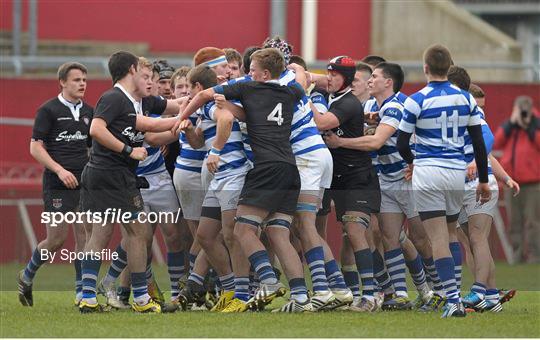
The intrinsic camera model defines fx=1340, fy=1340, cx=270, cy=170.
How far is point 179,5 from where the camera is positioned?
79.4 feet

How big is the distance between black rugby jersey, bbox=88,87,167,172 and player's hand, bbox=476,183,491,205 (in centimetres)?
277

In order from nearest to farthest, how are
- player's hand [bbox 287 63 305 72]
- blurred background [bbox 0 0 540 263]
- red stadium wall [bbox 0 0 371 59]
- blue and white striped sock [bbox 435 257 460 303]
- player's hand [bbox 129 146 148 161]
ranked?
blue and white striped sock [bbox 435 257 460 303], player's hand [bbox 129 146 148 161], player's hand [bbox 287 63 305 72], blurred background [bbox 0 0 540 263], red stadium wall [bbox 0 0 371 59]

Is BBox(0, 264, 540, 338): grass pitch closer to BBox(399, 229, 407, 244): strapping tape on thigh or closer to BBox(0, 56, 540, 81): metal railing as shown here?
BBox(399, 229, 407, 244): strapping tape on thigh

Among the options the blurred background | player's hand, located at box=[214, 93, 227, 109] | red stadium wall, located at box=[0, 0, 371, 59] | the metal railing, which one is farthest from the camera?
red stadium wall, located at box=[0, 0, 371, 59]

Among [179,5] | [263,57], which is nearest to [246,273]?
[263,57]

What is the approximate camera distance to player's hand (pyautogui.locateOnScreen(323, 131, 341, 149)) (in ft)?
36.9

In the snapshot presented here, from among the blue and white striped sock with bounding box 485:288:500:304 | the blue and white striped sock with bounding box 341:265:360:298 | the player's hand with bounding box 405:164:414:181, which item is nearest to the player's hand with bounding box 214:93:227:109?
the player's hand with bounding box 405:164:414:181

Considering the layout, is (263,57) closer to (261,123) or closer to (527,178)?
(261,123)

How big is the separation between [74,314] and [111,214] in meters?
0.87

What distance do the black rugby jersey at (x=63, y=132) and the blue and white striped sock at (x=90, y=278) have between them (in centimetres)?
139

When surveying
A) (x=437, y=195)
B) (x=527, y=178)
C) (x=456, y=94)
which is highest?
(x=456, y=94)

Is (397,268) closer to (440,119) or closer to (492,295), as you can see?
(492,295)

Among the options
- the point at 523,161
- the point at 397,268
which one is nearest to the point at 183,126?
the point at 397,268

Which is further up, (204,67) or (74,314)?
(204,67)
